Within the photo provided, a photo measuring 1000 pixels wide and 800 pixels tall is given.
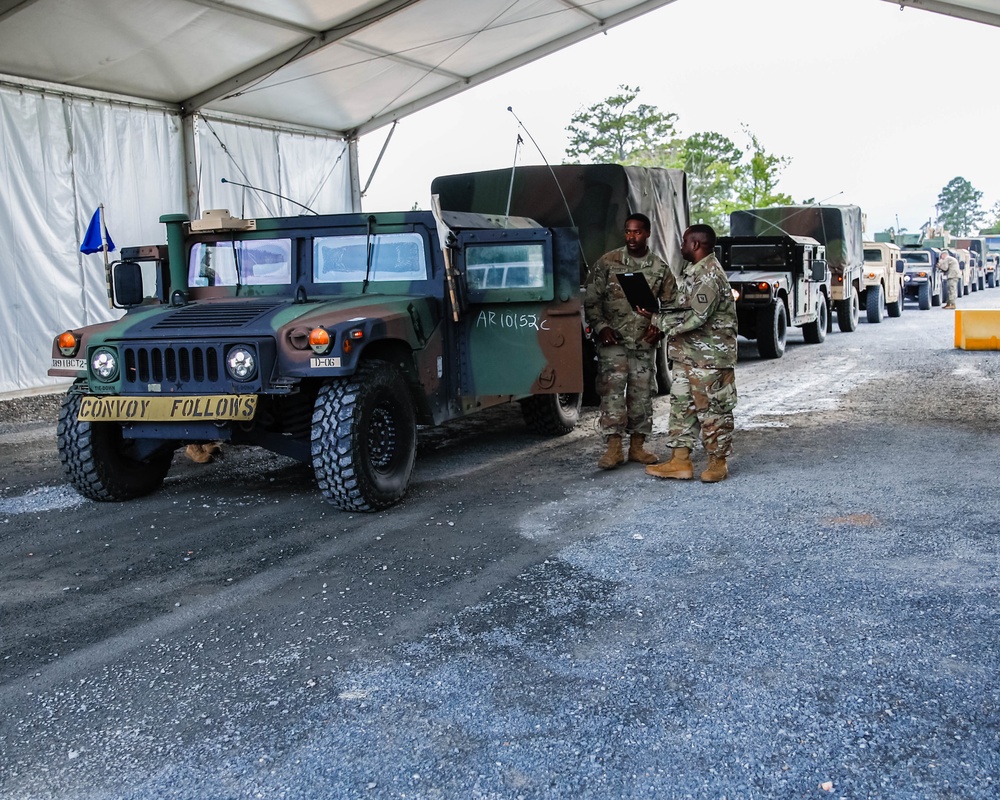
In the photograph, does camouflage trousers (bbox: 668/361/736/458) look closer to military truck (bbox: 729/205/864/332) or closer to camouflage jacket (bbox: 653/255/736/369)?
camouflage jacket (bbox: 653/255/736/369)

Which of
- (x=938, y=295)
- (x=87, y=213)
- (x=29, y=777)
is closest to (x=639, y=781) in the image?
(x=29, y=777)

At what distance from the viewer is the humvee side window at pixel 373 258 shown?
6.06 meters

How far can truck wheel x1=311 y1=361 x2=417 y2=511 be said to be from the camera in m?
5.04

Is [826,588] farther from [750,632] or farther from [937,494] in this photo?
[937,494]

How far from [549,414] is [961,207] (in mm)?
101974

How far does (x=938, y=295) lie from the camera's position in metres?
25.8

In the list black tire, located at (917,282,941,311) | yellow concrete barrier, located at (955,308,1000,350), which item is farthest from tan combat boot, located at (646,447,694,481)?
black tire, located at (917,282,941,311)

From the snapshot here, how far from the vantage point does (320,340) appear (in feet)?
16.2

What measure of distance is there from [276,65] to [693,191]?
28465 millimetres

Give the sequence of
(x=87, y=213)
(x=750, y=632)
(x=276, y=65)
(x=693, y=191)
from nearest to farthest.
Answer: (x=750, y=632) → (x=87, y=213) → (x=276, y=65) → (x=693, y=191)

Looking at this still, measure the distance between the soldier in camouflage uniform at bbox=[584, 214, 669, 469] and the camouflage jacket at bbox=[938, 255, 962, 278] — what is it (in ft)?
67.2

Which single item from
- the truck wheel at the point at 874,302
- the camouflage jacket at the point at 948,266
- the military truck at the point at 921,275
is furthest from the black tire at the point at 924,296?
the truck wheel at the point at 874,302

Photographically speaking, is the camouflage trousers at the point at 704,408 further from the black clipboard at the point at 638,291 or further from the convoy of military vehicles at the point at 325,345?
the convoy of military vehicles at the point at 325,345

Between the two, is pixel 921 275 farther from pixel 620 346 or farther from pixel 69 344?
pixel 69 344
